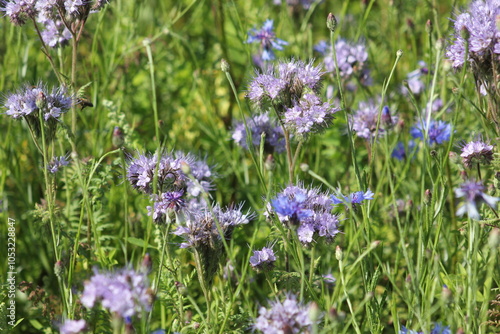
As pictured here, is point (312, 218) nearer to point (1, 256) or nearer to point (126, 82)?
point (1, 256)

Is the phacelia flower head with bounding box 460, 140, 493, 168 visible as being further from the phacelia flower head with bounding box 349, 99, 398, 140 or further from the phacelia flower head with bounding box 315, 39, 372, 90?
the phacelia flower head with bounding box 315, 39, 372, 90

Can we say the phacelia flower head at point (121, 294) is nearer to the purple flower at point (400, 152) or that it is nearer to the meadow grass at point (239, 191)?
the meadow grass at point (239, 191)

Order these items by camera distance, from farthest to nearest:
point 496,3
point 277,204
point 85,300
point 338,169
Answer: point 338,169 < point 496,3 < point 277,204 < point 85,300

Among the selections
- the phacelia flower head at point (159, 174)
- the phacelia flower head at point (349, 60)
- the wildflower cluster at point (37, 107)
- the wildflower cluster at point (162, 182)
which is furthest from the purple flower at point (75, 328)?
the phacelia flower head at point (349, 60)

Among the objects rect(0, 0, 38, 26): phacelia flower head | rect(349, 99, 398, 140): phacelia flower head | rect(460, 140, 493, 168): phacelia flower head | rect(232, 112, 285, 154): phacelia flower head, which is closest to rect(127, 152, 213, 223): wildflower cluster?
rect(232, 112, 285, 154): phacelia flower head

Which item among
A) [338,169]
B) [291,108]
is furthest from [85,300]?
[338,169]
